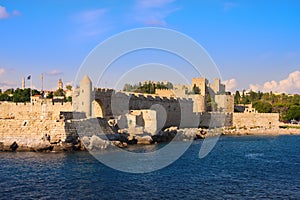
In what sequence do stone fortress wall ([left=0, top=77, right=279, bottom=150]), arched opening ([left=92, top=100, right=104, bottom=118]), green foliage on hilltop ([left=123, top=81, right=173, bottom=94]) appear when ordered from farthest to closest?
green foliage on hilltop ([left=123, top=81, right=173, bottom=94]), arched opening ([left=92, top=100, right=104, bottom=118]), stone fortress wall ([left=0, top=77, right=279, bottom=150])

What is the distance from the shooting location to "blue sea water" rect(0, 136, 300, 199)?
413 inches

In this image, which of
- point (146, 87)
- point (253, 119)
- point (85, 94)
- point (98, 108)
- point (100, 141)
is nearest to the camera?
point (100, 141)

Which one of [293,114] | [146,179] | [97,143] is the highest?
[293,114]

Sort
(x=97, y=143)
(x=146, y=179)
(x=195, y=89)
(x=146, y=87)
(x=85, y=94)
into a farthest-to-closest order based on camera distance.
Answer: (x=146, y=87)
(x=195, y=89)
(x=85, y=94)
(x=97, y=143)
(x=146, y=179)

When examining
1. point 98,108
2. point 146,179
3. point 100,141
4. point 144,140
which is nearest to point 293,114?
point 98,108

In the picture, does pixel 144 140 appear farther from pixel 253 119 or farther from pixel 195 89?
pixel 195 89

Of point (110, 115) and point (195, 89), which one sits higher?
point (195, 89)

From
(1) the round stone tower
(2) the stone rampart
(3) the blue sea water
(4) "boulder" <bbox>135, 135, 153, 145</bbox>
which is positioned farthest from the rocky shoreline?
(2) the stone rampart

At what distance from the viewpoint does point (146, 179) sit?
12430 millimetres

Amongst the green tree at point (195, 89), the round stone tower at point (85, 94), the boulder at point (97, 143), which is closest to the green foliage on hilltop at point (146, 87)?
the green tree at point (195, 89)

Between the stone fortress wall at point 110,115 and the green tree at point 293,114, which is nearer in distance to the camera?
the stone fortress wall at point 110,115

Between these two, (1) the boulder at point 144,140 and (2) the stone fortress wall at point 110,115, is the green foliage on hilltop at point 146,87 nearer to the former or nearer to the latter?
(2) the stone fortress wall at point 110,115

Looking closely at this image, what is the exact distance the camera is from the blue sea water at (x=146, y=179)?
10.5 m

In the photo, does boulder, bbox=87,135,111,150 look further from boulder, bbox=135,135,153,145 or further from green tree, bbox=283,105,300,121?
green tree, bbox=283,105,300,121
